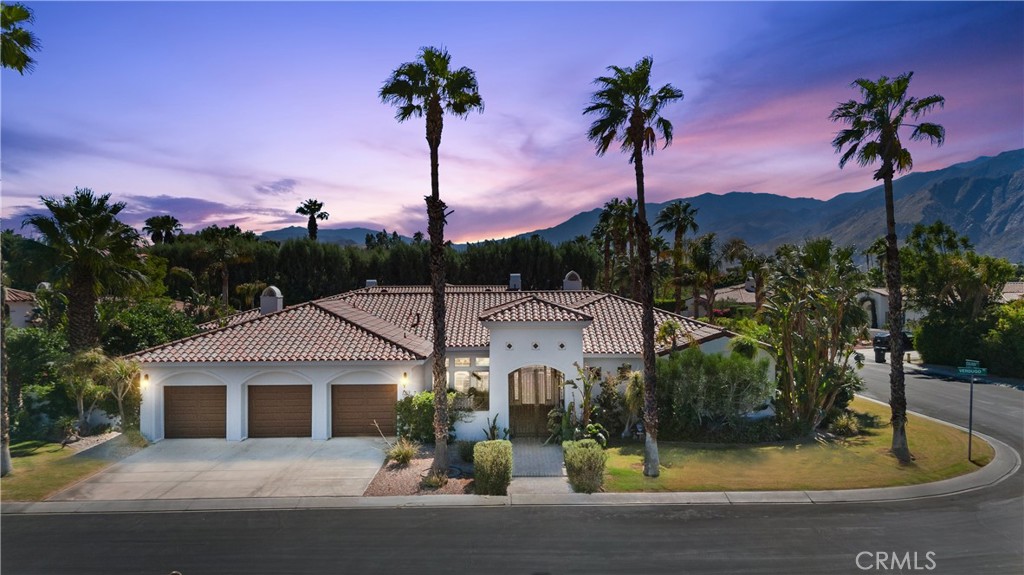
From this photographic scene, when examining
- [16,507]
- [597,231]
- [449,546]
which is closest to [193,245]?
[597,231]

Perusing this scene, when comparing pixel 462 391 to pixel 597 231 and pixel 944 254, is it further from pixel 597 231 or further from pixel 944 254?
pixel 597 231

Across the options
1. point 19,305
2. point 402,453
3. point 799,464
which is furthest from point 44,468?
point 19,305

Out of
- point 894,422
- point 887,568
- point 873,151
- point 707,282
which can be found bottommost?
point 887,568

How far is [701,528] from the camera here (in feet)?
41.7

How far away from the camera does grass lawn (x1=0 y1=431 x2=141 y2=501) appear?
50.3ft

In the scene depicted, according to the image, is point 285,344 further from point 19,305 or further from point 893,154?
point 19,305

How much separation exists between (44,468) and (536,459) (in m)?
15.3

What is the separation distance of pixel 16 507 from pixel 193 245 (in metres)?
52.1

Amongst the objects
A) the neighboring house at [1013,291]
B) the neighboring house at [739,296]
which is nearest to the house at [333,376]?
the neighboring house at [1013,291]

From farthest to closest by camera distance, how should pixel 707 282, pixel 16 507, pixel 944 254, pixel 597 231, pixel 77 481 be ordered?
pixel 597 231 < pixel 707 282 < pixel 944 254 < pixel 77 481 < pixel 16 507

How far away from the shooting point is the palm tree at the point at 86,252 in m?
20.5

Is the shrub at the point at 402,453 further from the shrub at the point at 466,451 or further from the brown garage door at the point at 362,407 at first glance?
the brown garage door at the point at 362,407

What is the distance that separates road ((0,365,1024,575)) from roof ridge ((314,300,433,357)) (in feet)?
27.3

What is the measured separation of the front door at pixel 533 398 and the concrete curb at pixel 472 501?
602cm
